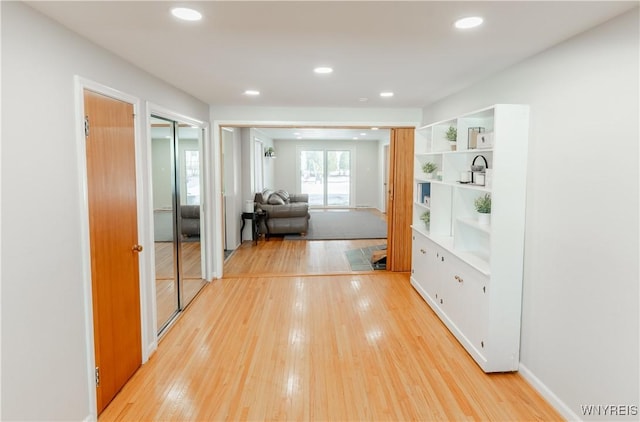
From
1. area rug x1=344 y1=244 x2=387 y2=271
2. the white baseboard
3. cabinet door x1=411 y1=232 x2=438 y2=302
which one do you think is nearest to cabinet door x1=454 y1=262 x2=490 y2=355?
the white baseboard

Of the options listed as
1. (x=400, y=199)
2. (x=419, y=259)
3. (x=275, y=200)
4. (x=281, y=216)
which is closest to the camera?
(x=419, y=259)

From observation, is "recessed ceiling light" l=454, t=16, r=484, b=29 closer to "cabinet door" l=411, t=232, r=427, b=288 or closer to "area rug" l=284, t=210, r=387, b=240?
"cabinet door" l=411, t=232, r=427, b=288

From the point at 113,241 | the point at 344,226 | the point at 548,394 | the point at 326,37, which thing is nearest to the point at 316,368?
the point at 548,394

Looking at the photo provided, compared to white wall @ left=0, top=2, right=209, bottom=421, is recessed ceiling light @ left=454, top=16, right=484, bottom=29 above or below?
above

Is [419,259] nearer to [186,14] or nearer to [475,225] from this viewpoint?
[475,225]

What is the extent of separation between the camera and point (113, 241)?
2.54 m

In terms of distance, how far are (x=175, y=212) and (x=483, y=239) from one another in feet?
9.59

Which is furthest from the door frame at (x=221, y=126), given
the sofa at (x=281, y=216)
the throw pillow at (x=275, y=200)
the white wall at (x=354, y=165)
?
the white wall at (x=354, y=165)

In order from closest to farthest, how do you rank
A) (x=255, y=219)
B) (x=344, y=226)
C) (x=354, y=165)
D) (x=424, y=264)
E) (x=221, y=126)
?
1. (x=424, y=264)
2. (x=221, y=126)
3. (x=255, y=219)
4. (x=344, y=226)
5. (x=354, y=165)

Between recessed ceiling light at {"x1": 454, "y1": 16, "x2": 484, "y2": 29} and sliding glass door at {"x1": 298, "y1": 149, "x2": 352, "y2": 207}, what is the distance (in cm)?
1069

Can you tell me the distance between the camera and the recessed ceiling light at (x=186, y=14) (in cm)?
185

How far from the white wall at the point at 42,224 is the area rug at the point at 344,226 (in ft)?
19.1

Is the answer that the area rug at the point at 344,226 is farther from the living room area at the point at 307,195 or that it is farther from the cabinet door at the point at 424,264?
the cabinet door at the point at 424,264

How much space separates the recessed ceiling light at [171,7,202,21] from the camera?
185 centimetres
